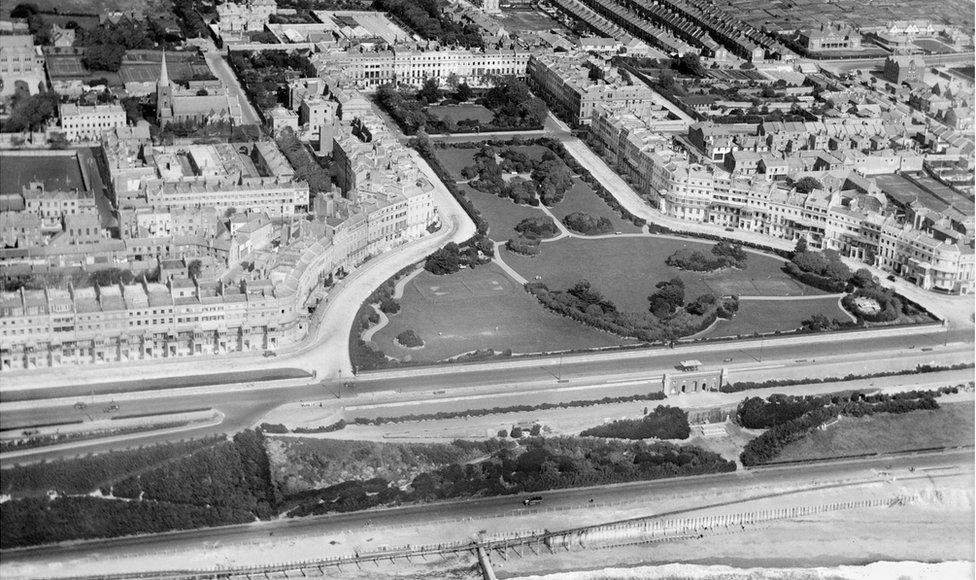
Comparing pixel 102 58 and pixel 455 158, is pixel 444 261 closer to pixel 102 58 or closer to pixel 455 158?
pixel 455 158

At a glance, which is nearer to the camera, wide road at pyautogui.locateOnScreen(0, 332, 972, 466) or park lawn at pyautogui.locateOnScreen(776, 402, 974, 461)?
wide road at pyautogui.locateOnScreen(0, 332, 972, 466)

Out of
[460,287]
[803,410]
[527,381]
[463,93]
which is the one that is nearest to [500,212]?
[460,287]

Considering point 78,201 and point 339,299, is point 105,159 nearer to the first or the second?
point 78,201

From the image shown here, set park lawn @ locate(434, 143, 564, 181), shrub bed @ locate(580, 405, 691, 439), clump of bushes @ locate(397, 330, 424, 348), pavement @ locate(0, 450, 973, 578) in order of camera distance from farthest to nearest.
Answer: park lawn @ locate(434, 143, 564, 181)
clump of bushes @ locate(397, 330, 424, 348)
shrub bed @ locate(580, 405, 691, 439)
pavement @ locate(0, 450, 973, 578)

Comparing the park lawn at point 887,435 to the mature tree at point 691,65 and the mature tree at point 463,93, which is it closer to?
the mature tree at point 463,93

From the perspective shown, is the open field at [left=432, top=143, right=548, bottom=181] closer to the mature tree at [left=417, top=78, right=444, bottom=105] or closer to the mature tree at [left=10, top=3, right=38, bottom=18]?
the mature tree at [left=417, top=78, right=444, bottom=105]

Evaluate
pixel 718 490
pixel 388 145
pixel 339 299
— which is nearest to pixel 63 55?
pixel 388 145

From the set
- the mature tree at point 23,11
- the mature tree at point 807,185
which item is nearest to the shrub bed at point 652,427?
the mature tree at point 807,185

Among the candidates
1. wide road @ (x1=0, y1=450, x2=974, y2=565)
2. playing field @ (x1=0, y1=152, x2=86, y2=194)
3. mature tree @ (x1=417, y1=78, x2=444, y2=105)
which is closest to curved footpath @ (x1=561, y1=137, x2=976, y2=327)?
mature tree @ (x1=417, y1=78, x2=444, y2=105)
